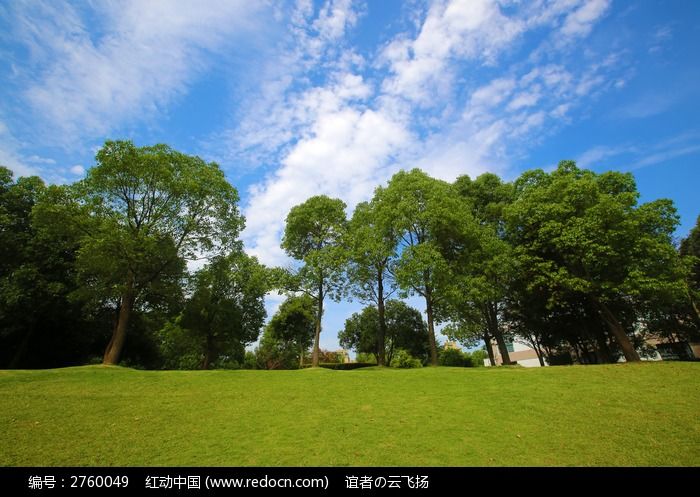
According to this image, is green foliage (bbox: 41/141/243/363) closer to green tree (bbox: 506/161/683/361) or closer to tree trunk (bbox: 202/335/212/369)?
tree trunk (bbox: 202/335/212/369)

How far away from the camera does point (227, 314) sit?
35969 millimetres

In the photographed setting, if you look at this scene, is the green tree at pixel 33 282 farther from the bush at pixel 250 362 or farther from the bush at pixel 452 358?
the bush at pixel 452 358

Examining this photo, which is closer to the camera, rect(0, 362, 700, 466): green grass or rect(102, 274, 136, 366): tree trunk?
rect(0, 362, 700, 466): green grass

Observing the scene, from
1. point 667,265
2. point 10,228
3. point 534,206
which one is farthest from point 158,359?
point 667,265

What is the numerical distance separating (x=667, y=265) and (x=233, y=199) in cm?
3165

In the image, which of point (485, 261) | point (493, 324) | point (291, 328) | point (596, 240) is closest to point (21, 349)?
point (291, 328)

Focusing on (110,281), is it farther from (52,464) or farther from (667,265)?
(667,265)

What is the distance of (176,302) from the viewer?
28562mm

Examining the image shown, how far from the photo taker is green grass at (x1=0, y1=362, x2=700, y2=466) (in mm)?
7789

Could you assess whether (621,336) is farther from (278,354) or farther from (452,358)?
(278,354)
